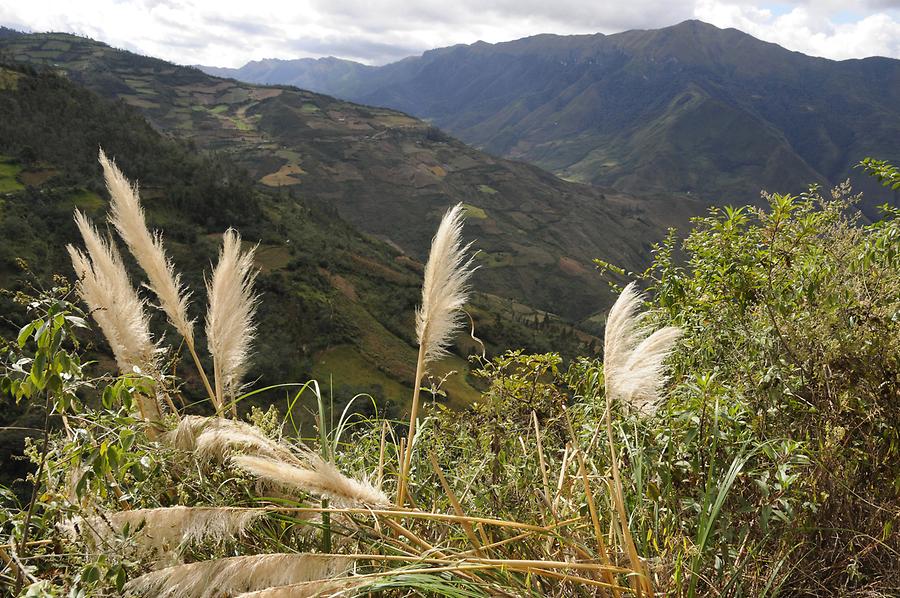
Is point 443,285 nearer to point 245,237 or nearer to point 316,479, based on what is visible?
point 316,479

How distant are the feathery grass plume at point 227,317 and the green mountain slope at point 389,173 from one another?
3087 inches

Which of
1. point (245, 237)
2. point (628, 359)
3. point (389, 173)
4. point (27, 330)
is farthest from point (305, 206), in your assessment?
point (628, 359)

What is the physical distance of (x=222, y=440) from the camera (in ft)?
5.17

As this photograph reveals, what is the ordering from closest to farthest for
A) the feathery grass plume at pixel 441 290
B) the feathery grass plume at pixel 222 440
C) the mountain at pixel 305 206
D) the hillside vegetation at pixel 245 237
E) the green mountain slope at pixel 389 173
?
the feathery grass plume at pixel 222 440
the feathery grass plume at pixel 441 290
the hillside vegetation at pixel 245 237
the mountain at pixel 305 206
the green mountain slope at pixel 389 173

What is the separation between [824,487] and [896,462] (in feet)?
1.25

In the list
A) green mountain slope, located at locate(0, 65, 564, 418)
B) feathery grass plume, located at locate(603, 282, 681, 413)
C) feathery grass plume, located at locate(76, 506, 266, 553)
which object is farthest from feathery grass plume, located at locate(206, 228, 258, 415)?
green mountain slope, located at locate(0, 65, 564, 418)

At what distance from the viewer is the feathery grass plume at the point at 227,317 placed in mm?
2170

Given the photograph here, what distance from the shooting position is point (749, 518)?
1.89m

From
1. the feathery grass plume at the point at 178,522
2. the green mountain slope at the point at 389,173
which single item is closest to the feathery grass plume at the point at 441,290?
the feathery grass plume at the point at 178,522

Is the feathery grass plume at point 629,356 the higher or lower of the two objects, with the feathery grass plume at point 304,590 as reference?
higher

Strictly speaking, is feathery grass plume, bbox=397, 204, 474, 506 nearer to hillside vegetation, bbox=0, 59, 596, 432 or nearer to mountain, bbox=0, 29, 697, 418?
mountain, bbox=0, 29, 697, 418

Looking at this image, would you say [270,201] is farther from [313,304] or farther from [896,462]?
[896,462]

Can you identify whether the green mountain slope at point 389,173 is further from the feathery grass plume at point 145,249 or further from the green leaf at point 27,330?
the green leaf at point 27,330

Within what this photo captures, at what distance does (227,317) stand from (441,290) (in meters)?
0.89
